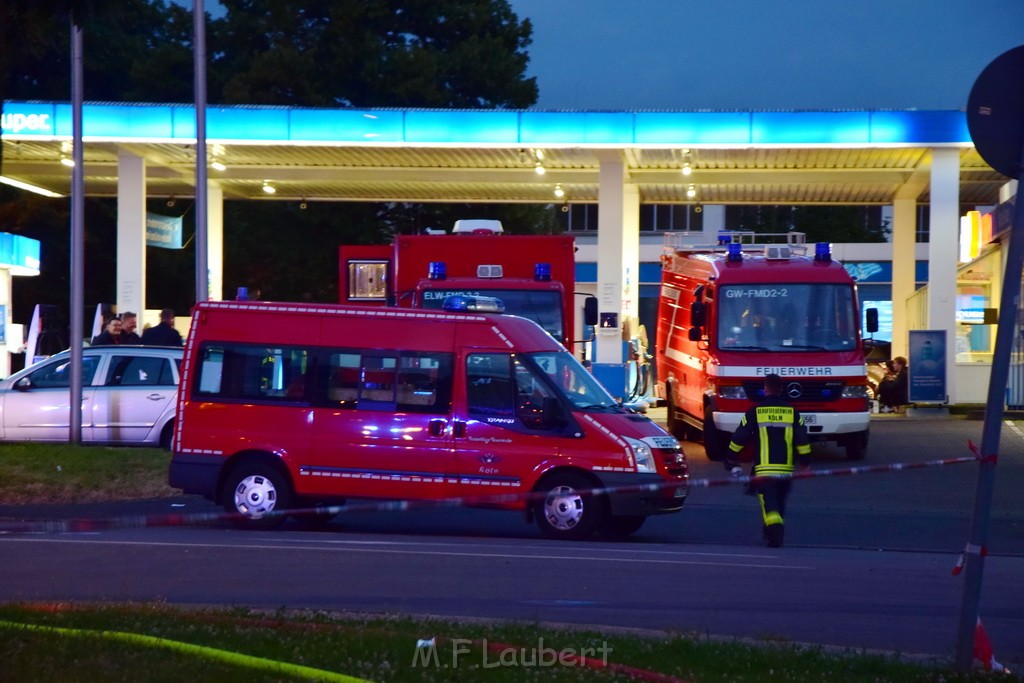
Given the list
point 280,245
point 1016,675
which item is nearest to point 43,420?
point 1016,675

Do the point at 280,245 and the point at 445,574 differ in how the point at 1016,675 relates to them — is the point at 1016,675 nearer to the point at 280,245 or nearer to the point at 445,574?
the point at 445,574

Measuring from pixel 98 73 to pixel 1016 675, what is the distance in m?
47.0

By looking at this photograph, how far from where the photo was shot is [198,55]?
63.9 feet

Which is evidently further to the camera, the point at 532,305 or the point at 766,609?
the point at 532,305

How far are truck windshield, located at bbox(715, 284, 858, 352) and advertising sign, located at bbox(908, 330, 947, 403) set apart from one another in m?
7.56

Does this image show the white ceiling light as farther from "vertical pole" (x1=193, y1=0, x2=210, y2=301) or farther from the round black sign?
the round black sign

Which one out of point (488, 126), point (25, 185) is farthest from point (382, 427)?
point (25, 185)

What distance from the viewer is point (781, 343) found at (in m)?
19.9

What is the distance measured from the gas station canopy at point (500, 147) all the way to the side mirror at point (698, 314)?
7.83 meters

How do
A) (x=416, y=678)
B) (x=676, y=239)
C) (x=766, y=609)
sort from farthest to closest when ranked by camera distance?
(x=676, y=239) → (x=766, y=609) → (x=416, y=678)

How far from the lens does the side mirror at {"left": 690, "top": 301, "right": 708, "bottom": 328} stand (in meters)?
20.2

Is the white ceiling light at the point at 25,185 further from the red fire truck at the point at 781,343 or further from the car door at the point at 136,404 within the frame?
the red fire truck at the point at 781,343

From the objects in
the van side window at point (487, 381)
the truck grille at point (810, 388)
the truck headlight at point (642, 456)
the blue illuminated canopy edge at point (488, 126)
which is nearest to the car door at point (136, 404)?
the van side window at point (487, 381)

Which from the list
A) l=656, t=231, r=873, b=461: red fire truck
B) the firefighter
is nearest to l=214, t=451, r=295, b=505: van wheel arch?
the firefighter
